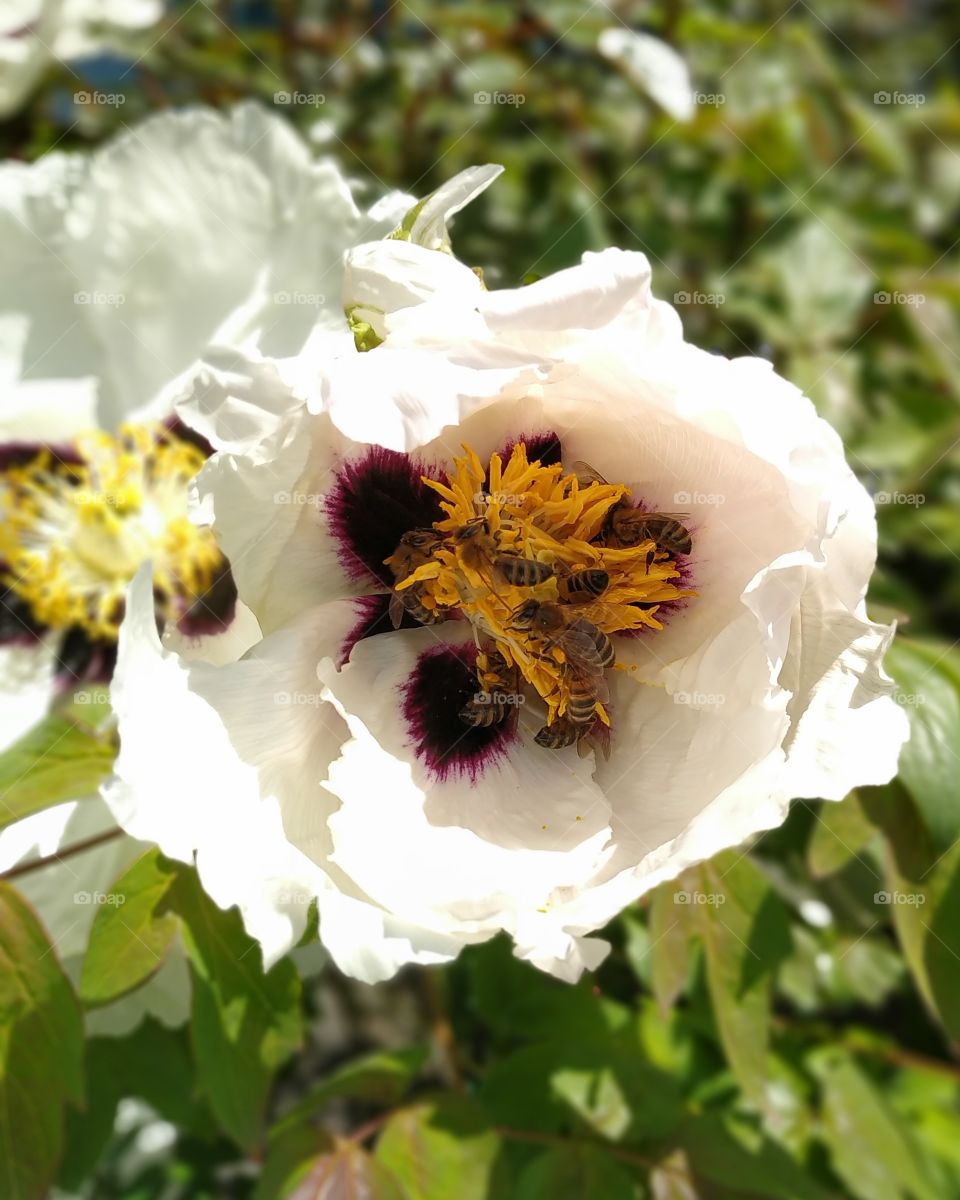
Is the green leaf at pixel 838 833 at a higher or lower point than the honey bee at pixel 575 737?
lower

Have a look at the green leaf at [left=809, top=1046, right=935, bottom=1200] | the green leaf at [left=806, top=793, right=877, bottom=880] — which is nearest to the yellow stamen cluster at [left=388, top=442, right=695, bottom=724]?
the green leaf at [left=806, top=793, right=877, bottom=880]

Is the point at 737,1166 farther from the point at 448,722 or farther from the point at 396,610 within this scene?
the point at 396,610

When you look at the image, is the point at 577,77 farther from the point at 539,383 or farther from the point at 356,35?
the point at 539,383

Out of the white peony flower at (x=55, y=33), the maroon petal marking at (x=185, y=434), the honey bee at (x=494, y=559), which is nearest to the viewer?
the honey bee at (x=494, y=559)

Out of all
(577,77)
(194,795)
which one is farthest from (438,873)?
(577,77)

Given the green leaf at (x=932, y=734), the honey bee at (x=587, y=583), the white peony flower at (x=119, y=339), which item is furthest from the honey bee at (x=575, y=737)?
the white peony flower at (x=119, y=339)

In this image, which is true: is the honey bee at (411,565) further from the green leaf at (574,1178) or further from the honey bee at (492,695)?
the green leaf at (574,1178)

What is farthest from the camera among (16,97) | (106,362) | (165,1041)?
(16,97)
